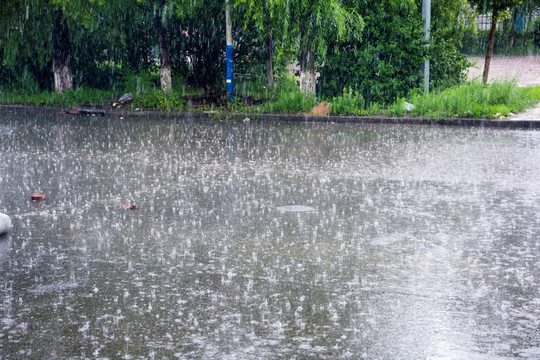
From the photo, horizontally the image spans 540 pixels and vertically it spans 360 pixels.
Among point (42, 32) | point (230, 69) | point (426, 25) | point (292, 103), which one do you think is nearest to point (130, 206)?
point (292, 103)

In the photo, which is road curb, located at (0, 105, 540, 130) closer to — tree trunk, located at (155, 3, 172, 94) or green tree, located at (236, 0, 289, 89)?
tree trunk, located at (155, 3, 172, 94)

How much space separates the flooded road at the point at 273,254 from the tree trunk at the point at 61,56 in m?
9.78

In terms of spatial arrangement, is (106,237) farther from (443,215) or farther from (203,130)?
(203,130)

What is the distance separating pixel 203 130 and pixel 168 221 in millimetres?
8481

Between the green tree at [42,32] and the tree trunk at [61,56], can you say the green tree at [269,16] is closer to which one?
the green tree at [42,32]

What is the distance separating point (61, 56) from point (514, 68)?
778 inches

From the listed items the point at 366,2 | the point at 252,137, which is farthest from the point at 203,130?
the point at 366,2

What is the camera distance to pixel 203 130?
54.2 ft

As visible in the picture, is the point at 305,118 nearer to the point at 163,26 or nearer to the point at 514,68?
the point at 163,26

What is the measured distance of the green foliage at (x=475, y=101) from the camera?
55.4 ft

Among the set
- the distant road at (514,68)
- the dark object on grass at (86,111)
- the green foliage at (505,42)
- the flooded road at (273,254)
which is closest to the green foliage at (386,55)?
the dark object on grass at (86,111)

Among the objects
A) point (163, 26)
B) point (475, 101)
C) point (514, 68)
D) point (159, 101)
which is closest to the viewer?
point (475, 101)

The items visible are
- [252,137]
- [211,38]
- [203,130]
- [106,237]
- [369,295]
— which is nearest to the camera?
[369,295]

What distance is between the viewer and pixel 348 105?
18547 mm
